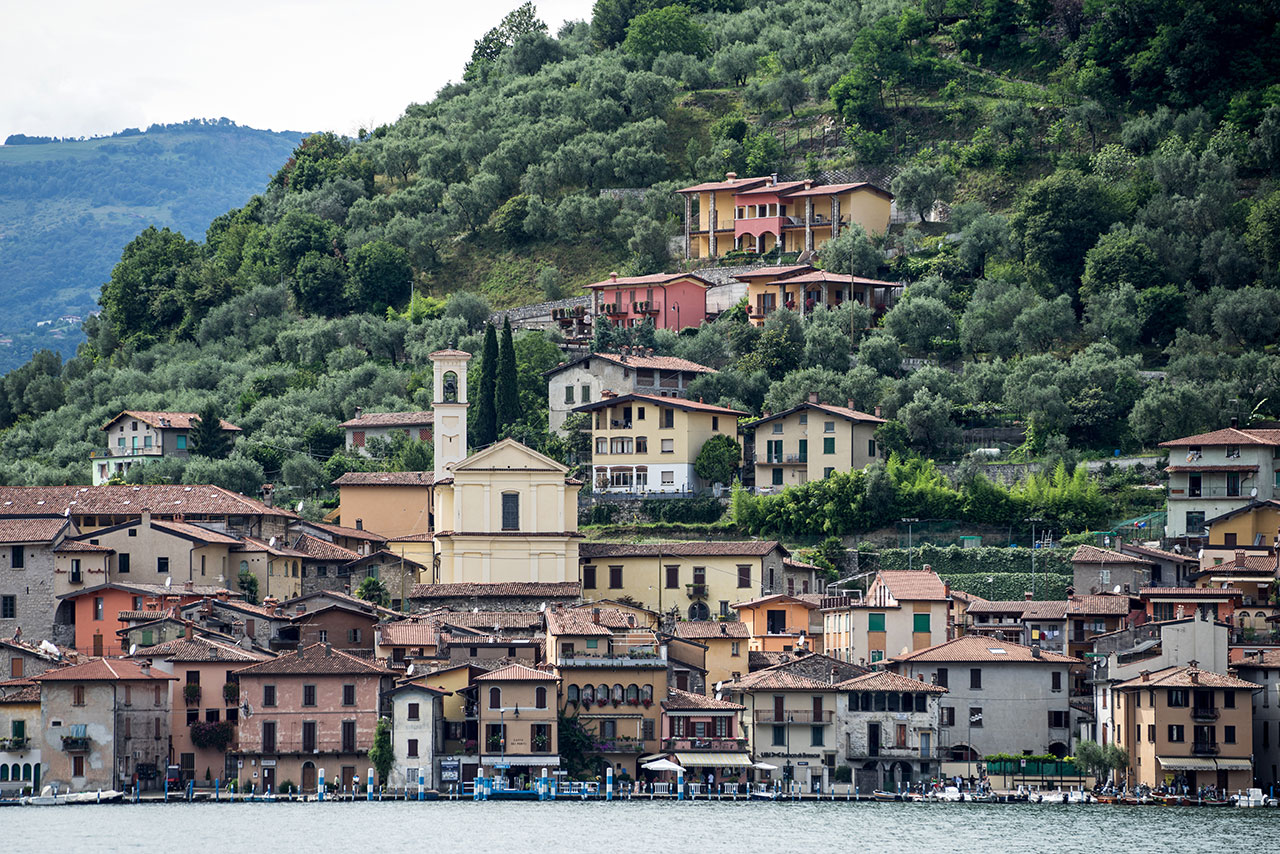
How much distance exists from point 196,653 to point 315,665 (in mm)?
4587

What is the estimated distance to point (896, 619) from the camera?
81000 mm

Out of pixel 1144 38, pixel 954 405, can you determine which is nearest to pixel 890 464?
pixel 954 405

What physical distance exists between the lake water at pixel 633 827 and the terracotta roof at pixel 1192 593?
12.3 meters

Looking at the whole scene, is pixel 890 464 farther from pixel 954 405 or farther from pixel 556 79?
pixel 556 79

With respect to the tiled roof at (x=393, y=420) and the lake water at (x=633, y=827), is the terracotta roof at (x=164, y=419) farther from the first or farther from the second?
the lake water at (x=633, y=827)

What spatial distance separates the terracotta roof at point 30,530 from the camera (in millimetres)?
82312

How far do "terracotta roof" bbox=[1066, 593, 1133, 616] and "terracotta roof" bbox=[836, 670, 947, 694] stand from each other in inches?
291

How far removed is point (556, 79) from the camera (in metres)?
153

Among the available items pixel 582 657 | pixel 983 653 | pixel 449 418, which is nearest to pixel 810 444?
pixel 449 418

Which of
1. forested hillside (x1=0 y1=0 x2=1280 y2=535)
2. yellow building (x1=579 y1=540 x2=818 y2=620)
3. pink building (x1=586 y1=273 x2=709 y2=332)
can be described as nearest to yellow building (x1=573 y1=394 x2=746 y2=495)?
forested hillside (x1=0 y1=0 x2=1280 y2=535)

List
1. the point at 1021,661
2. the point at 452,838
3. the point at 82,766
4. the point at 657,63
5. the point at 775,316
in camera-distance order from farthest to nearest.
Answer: the point at 657,63 → the point at 775,316 → the point at 1021,661 → the point at 82,766 → the point at 452,838

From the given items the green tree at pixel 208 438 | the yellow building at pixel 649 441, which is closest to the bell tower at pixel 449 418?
the yellow building at pixel 649 441

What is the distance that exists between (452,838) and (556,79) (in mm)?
97322

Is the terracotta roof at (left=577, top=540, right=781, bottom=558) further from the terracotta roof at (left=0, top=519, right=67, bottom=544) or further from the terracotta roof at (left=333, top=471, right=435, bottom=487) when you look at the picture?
the terracotta roof at (left=0, top=519, right=67, bottom=544)
